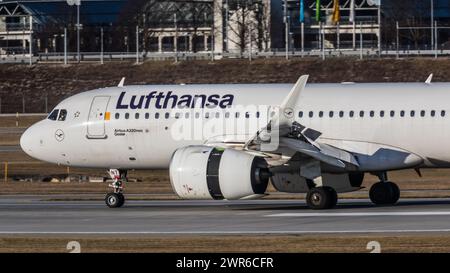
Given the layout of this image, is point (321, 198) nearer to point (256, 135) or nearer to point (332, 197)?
point (332, 197)

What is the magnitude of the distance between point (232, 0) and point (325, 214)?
82.5 m

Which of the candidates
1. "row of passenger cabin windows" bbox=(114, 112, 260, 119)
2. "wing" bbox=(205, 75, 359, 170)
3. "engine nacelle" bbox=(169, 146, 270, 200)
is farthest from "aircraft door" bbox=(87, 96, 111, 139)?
"wing" bbox=(205, 75, 359, 170)

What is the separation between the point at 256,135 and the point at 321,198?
7.90 feet

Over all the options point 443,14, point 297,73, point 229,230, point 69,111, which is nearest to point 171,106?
point 69,111

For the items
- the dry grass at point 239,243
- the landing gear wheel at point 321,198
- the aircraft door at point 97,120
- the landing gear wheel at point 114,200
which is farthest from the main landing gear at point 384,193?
the dry grass at point 239,243

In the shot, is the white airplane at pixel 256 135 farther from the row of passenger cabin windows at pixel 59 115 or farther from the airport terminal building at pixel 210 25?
the airport terminal building at pixel 210 25

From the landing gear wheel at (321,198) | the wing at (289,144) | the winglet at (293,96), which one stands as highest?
the winglet at (293,96)

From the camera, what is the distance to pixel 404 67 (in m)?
81.2

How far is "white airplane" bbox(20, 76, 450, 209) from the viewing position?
28.7 m

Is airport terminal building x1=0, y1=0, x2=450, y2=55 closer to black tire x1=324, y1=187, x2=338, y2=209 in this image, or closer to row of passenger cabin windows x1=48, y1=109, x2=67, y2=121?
row of passenger cabin windows x1=48, y1=109, x2=67, y2=121

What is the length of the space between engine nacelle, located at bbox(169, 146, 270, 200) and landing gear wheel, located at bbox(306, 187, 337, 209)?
1.78m

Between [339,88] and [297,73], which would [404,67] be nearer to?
[297,73]

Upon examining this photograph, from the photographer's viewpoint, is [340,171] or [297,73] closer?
[340,171]

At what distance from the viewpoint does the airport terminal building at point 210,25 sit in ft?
351
